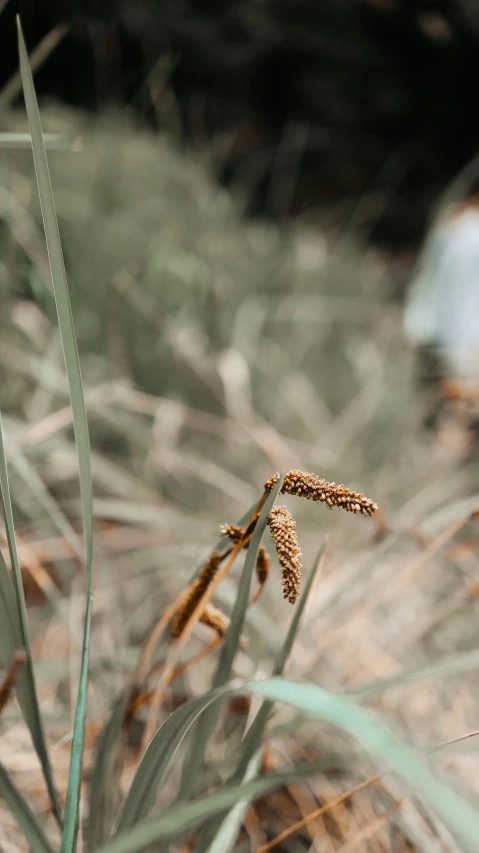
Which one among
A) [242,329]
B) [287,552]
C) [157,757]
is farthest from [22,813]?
[242,329]

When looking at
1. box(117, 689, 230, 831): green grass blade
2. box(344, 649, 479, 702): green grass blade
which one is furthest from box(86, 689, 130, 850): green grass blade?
box(344, 649, 479, 702): green grass blade

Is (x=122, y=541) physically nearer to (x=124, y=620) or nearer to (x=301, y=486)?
(x=124, y=620)

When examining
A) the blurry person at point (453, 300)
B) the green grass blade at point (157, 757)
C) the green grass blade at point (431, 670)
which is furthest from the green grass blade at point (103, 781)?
the blurry person at point (453, 300)

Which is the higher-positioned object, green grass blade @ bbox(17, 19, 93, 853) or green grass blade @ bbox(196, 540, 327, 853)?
green grass blade @ bbox(17, 19, 93, 853)

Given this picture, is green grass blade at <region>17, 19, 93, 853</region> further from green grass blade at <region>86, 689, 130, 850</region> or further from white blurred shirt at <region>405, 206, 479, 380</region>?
white blurred shirt at <region>405, 206, 479, 380</region>

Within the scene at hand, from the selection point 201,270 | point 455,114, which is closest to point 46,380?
point 201,270
